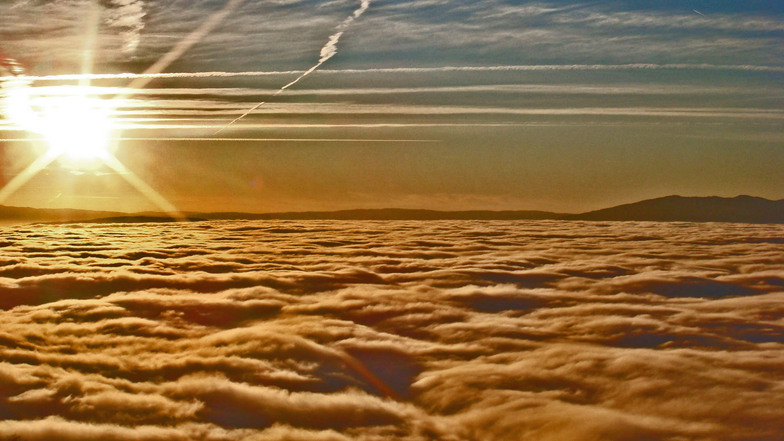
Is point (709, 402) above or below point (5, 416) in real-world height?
below

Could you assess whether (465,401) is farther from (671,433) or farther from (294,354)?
(294,354)

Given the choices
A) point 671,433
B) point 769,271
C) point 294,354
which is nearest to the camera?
point 671,433

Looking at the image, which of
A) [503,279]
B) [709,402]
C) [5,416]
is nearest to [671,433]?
[709,402]

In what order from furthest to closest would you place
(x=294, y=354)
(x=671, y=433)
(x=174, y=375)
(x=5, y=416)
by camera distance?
(x=294, y=354) → (x=174, y=375) → (x=5, y=416) → (x=671, y=433)

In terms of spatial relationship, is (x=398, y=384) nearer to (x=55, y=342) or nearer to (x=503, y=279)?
(x=55, y=342)

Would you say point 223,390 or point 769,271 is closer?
point 223,390

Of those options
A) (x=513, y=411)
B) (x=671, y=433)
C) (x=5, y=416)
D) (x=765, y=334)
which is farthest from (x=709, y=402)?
(x=5, y=416)
